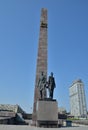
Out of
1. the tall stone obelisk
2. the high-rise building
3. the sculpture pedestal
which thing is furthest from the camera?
the high-rise building

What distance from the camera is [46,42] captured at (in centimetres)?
1816

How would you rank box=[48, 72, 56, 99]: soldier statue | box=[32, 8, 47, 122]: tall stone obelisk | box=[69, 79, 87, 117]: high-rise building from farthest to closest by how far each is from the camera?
box=[69, 79, 87, 117]: high-rise building → box=[32, 8, 47, 122]: tall stone obelisk → box=[48, 72, 56, 99]: soldier statue

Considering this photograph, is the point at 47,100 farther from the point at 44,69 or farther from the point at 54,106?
the point at 44,69

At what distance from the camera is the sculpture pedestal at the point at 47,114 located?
10336 millimetres

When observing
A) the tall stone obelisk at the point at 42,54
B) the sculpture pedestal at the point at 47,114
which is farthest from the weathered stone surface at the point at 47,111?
the tall stone obelisk at the point at 42,54

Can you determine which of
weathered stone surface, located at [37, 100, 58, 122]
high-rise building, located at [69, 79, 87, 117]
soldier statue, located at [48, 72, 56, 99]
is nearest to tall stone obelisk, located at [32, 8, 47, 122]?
soldier statue, located at [48, 72, 56, 99]

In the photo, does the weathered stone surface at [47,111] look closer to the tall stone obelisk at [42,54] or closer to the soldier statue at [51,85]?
the soldier statue at [51,85]

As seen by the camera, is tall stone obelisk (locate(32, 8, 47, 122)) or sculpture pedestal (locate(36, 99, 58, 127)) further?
tall stone obelisk (locate(32, 8, 47, 122))

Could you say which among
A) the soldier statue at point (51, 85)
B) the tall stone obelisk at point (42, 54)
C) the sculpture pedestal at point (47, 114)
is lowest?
the sculpture pedestal at point (47, 114)

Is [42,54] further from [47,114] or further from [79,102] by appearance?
[79,102]

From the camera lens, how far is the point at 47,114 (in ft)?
34.3

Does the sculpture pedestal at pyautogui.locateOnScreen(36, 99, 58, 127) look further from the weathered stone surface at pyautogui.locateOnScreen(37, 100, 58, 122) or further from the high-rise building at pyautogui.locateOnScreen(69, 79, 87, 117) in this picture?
the high-rise building at pyautogui.locateOnScreen(69, 79, 87, 117)

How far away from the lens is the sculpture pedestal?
1034cm

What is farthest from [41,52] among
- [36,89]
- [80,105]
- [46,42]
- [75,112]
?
[75,112]
